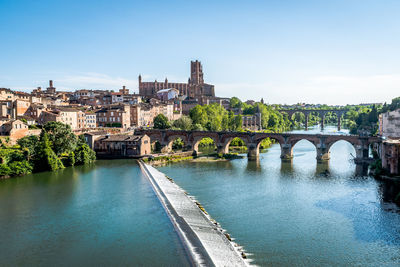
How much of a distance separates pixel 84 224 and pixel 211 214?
7.13 m

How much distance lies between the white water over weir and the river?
53cm

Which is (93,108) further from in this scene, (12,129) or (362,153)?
(362,153)

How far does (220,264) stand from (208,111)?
54824 millimetres

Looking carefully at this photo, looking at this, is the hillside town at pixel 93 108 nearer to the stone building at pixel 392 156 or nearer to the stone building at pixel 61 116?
the stone building at pixel 61 116

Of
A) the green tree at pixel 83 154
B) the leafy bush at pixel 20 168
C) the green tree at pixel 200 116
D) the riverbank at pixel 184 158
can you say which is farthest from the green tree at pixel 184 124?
the leafy bush at pixel 20 168

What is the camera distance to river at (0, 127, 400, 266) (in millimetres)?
15930

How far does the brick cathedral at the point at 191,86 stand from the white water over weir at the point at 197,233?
72262 millimetres

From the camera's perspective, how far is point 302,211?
21656mm

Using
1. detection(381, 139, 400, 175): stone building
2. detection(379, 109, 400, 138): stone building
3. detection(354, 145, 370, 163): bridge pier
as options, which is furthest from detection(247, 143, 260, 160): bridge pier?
detection(381, 139, 400, 175): stone building

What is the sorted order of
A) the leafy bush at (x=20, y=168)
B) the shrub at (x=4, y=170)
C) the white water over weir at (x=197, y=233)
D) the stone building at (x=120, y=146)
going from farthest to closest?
the stone building at (x=120, y=146)
the leafy bush at (x=20, y=168)
the shrub at (x=4, y=170)
the white water over weir at (x=197, y=233)

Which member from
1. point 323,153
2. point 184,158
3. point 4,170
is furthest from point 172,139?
point 4,170

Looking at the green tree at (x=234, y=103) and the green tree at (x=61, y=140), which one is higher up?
the green tree at (x=234, y=103)

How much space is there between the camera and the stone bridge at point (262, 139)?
37.8 m

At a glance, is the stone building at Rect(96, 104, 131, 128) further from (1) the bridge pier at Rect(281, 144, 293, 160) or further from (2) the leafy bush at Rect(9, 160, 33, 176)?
(1) the bridge pier at Rect(281, 144, 293, 160)
